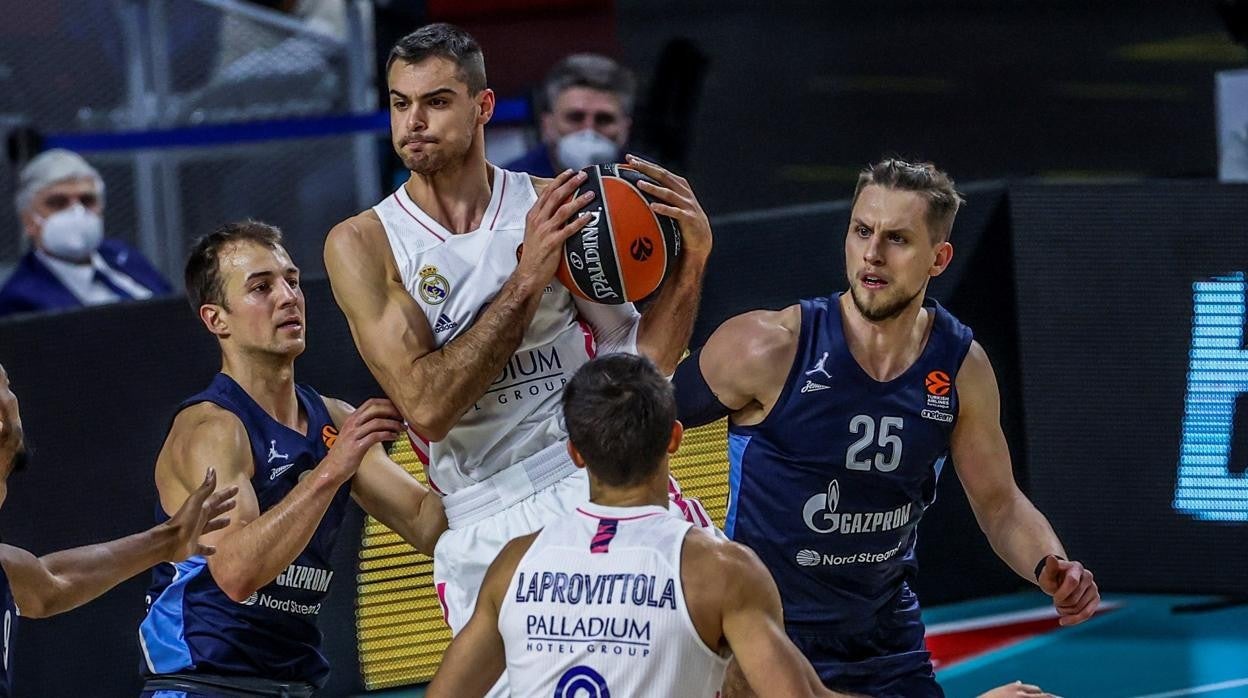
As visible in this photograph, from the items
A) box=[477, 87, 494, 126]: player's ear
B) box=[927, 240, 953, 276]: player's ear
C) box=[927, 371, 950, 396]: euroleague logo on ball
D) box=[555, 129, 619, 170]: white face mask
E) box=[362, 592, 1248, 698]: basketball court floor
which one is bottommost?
box=[362, 592, 1248, 698]: basketball court floor

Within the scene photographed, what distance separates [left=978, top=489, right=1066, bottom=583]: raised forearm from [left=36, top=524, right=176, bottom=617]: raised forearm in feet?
7.35

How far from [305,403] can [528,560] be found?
1.72 metres

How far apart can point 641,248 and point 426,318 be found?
1.95 feet

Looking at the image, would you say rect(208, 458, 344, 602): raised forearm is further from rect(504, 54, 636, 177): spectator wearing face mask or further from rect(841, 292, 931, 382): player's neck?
rect(504, 54, 636, 177): spectator wearing face mask

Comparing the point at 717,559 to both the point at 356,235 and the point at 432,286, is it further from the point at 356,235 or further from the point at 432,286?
the point at 356,235

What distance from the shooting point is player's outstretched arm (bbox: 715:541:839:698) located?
4.04 meters

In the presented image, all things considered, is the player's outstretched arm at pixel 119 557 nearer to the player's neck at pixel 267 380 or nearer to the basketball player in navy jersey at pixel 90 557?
the basketball player in navy jersey at pixel 90 557

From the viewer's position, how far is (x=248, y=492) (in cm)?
528

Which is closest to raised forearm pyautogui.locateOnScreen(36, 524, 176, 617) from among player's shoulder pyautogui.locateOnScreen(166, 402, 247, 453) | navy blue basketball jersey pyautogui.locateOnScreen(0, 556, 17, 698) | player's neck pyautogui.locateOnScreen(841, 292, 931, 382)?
navy blue basketball jersey pyautogui.locateOnScreen(0, 556, 17, 698)

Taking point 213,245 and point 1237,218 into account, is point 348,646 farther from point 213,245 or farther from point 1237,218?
point 1237,218

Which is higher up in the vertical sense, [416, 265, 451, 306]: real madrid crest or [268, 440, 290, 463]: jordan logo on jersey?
[416, 265, 451, 306]: real madrid crest

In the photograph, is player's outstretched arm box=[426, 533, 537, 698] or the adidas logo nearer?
player's outstretched arm box=[426, 533, 537, 698]

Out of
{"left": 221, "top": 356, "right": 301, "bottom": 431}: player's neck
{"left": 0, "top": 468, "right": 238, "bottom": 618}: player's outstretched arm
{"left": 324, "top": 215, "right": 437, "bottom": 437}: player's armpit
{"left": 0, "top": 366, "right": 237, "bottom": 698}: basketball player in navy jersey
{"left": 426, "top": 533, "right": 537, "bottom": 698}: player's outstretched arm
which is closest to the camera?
{"left": 426, "top": 533, "right": 537, "bottom": 698}: player's outstretched arm

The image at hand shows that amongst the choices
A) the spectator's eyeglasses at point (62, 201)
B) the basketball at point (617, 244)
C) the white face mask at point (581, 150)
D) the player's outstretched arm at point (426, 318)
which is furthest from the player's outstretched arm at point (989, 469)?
the spectator's eyeglasses at point (62, 201)
